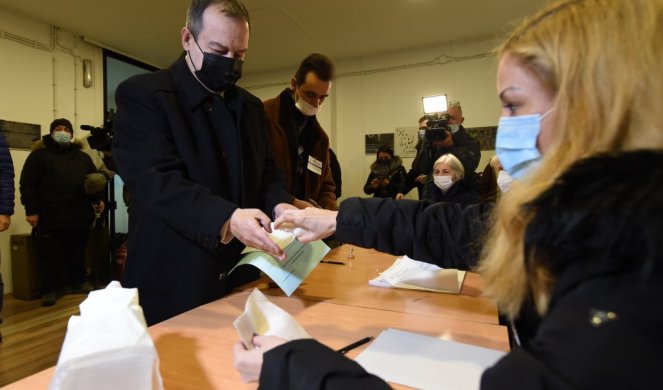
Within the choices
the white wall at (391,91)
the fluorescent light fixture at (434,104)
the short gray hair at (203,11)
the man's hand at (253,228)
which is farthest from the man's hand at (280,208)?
the white wall at (391,91)

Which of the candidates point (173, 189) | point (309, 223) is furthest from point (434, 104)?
point (173, 189)

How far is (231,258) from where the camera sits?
4.38ft

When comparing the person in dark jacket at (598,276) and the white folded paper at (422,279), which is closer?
the person in dark jacket at (598,276)

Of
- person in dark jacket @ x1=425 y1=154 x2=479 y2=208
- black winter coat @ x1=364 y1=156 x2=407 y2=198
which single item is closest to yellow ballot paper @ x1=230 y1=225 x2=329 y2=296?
person in dark jacket @ x1=425 y1=154 x2=479 y2=208

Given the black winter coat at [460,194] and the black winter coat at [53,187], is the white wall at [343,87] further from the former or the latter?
the black winter coat at [460,194]

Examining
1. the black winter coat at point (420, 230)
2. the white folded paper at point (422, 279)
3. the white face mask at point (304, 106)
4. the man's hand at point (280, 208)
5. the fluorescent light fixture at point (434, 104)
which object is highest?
the fluorescent light fixture at point (434, 104)

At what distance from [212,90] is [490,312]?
1.16m

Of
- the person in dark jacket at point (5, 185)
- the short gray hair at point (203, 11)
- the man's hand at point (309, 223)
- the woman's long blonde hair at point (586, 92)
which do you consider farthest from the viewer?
the person in dark jacket at point (5, 185)

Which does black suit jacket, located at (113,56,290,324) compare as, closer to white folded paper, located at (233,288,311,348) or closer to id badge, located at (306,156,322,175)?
white folded paper, located at (233,288,311,348)

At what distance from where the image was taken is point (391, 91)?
5867mm

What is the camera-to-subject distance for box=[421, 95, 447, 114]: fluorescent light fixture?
4.69 metres

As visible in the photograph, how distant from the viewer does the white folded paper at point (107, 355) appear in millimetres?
553

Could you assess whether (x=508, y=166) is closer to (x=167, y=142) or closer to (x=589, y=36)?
(x=589, y=36)

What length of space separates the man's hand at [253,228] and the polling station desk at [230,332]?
202 mm
